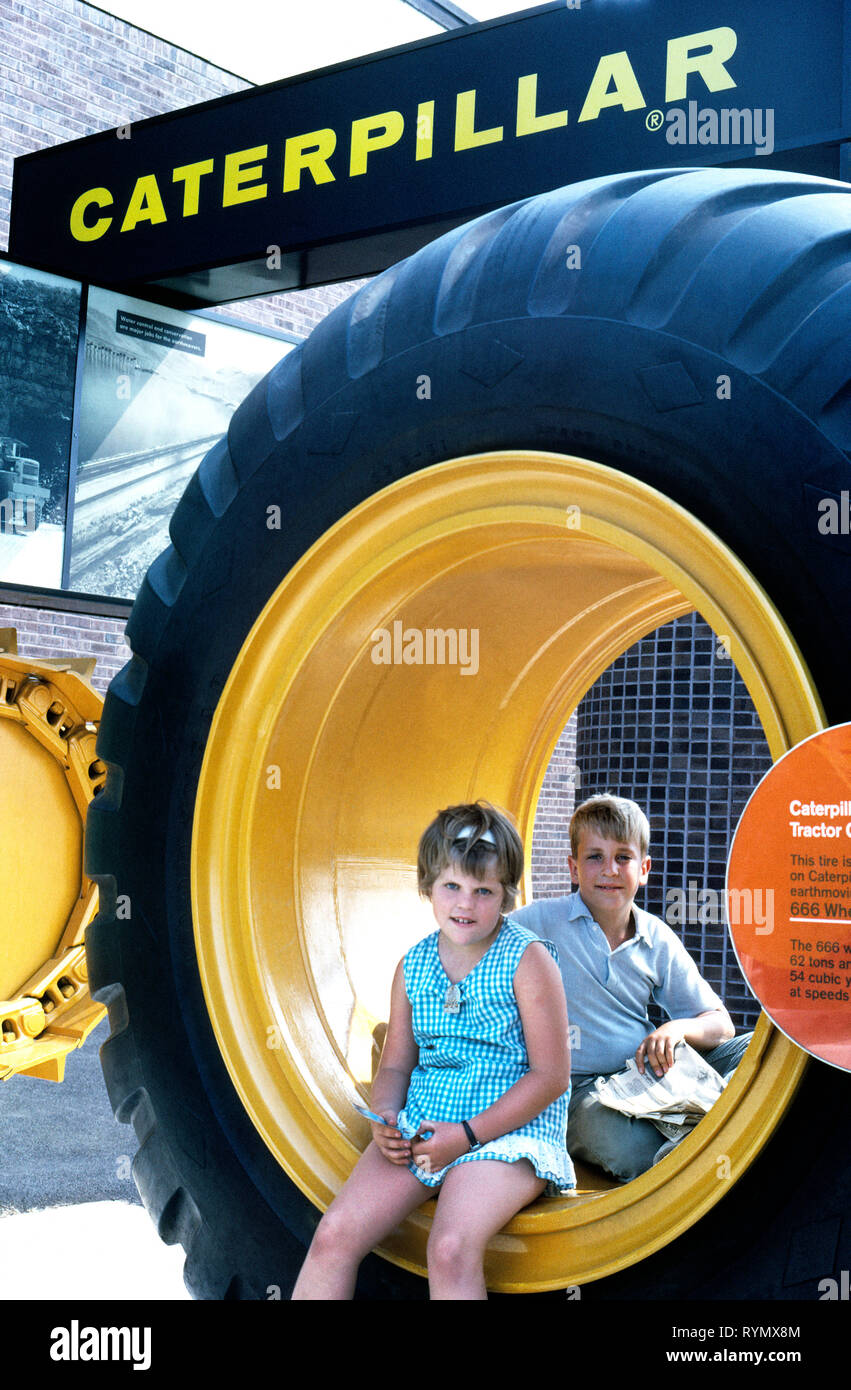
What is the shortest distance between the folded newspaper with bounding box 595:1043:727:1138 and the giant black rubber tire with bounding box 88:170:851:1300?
22.0 inches

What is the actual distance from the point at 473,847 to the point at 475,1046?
0.32 meters

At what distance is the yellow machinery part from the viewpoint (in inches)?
131

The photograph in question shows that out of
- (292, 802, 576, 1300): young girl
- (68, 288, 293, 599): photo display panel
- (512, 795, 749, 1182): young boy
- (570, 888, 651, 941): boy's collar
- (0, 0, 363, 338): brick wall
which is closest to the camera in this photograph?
(292, 802, 576, 1300): young girl

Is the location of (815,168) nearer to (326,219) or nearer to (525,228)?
(525,228)

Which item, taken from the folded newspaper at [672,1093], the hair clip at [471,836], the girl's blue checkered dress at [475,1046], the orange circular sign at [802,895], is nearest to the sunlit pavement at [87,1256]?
the girl's blue checkered dress at [475,1046]

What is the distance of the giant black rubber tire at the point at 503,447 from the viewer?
4.80 ft

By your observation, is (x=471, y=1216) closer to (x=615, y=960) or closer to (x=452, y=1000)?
(x=452, y=1000)

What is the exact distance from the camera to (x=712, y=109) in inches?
91.7

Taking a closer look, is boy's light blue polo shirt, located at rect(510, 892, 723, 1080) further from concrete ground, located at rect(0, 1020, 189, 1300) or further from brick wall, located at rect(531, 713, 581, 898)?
brick wall, located at rect(531, 713, 581, 898)

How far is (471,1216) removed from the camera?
1.74 metres

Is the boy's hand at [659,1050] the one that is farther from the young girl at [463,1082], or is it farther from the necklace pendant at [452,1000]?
the necklace pendant at [452,1000]

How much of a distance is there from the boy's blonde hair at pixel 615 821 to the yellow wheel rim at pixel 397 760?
0.26m

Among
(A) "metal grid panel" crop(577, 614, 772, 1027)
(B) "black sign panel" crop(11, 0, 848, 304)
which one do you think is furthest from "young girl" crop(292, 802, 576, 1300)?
(A) "metal grid panel" crop(577, 614, 772, 1027)
